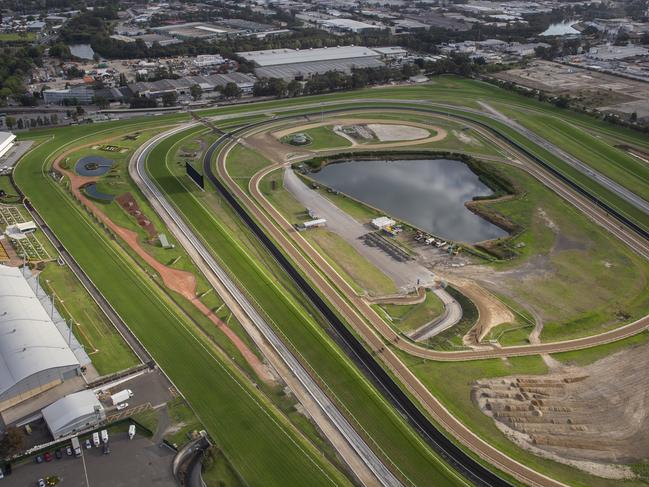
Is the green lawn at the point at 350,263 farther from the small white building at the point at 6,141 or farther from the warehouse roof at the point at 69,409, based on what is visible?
the small white building at the point at 6,141

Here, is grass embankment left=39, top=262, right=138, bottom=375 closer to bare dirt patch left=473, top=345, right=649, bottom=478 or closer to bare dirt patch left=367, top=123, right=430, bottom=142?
bare dirt patch left=473, top=345, right=649, bottom=478

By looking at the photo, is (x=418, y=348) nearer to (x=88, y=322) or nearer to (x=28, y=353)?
(x=88, y=322)

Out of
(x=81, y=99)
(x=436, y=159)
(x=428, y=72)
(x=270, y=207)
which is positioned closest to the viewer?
(x=270, y=207)

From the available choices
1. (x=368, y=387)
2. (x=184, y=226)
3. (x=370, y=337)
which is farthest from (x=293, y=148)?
(x=368, y=387)

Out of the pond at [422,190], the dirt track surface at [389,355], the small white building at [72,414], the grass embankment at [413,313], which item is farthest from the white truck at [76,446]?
the pond at [422,190]

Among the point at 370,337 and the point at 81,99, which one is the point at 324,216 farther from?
the point at 81,99

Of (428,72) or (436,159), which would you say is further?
(428,72)
